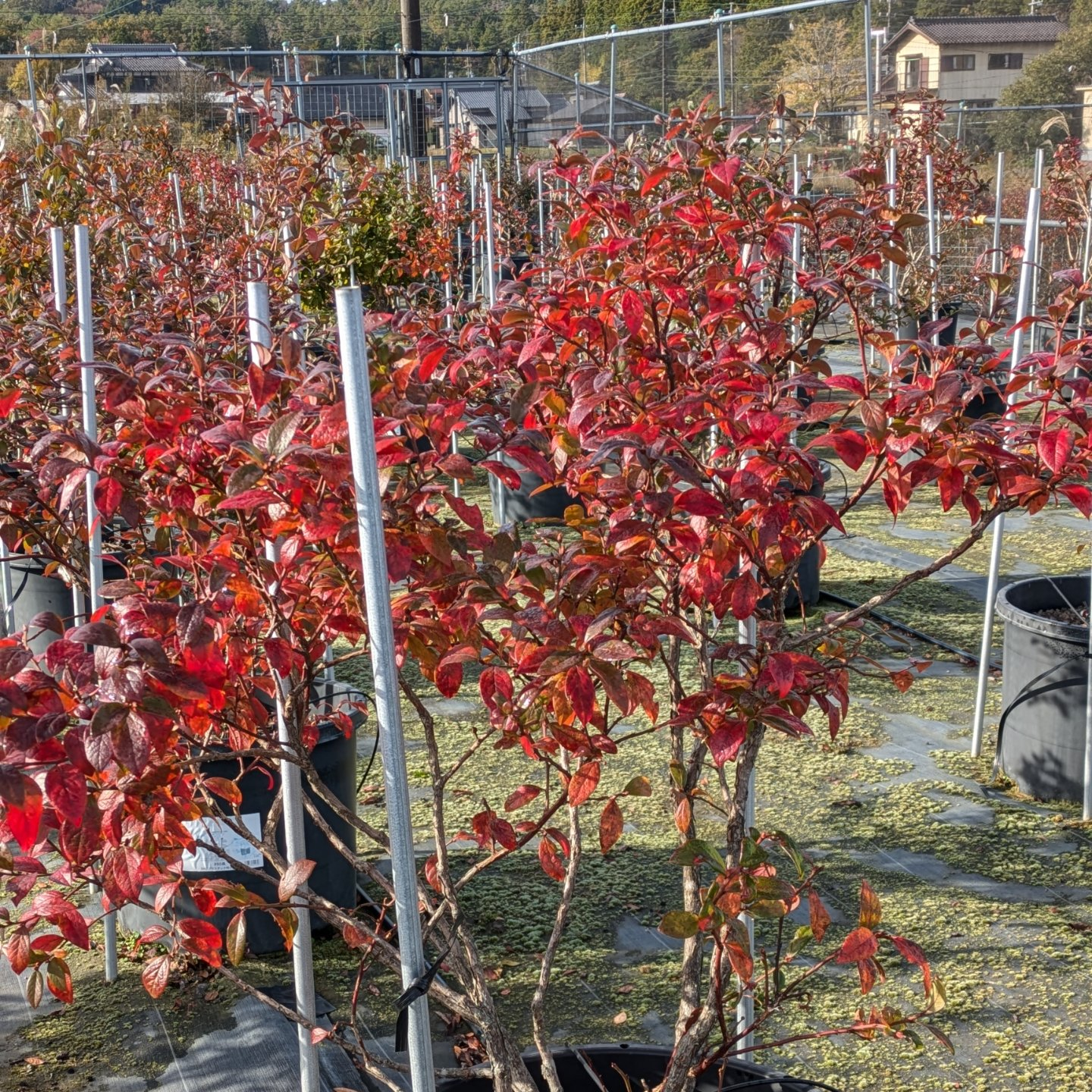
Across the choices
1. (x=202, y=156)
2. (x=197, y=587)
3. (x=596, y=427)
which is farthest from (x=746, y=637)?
(x=202, y=156)

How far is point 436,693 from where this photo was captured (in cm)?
428

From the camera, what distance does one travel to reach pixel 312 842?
2.67 meters

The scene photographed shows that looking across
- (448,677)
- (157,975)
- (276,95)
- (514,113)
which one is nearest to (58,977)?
(157,975)

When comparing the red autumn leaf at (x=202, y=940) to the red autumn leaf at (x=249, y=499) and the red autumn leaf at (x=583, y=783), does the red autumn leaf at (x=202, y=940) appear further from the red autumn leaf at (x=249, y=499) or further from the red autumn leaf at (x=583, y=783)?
the red autumn leaf at (x=249, y=499)

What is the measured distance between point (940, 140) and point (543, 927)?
36.0ft

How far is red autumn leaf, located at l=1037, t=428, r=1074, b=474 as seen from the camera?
5.17 feet

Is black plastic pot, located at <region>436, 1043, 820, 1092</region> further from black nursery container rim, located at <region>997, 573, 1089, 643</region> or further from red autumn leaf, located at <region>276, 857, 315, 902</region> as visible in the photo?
black nursery container rim, located at <region>997, 573, 1089, 643</region>

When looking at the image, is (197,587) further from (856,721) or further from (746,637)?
(856,721)

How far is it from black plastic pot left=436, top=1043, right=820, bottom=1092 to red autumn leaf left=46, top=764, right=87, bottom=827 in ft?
2.85

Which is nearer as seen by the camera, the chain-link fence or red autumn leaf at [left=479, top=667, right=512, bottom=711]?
red autumn leaf at [left=479, top=667, right=512, bottom=711]

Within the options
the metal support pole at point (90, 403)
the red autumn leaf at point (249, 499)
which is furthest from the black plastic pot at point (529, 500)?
the red autumn leaf at point (249, 499)

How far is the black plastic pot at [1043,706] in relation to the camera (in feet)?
10.9

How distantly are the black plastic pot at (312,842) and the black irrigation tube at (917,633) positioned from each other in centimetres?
236

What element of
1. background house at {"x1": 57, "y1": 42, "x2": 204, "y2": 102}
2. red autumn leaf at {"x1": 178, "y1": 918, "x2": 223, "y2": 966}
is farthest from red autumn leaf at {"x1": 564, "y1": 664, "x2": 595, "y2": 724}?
background house at {"x1": 57, "y1": 42, "x2": 204, "y2": 102}
